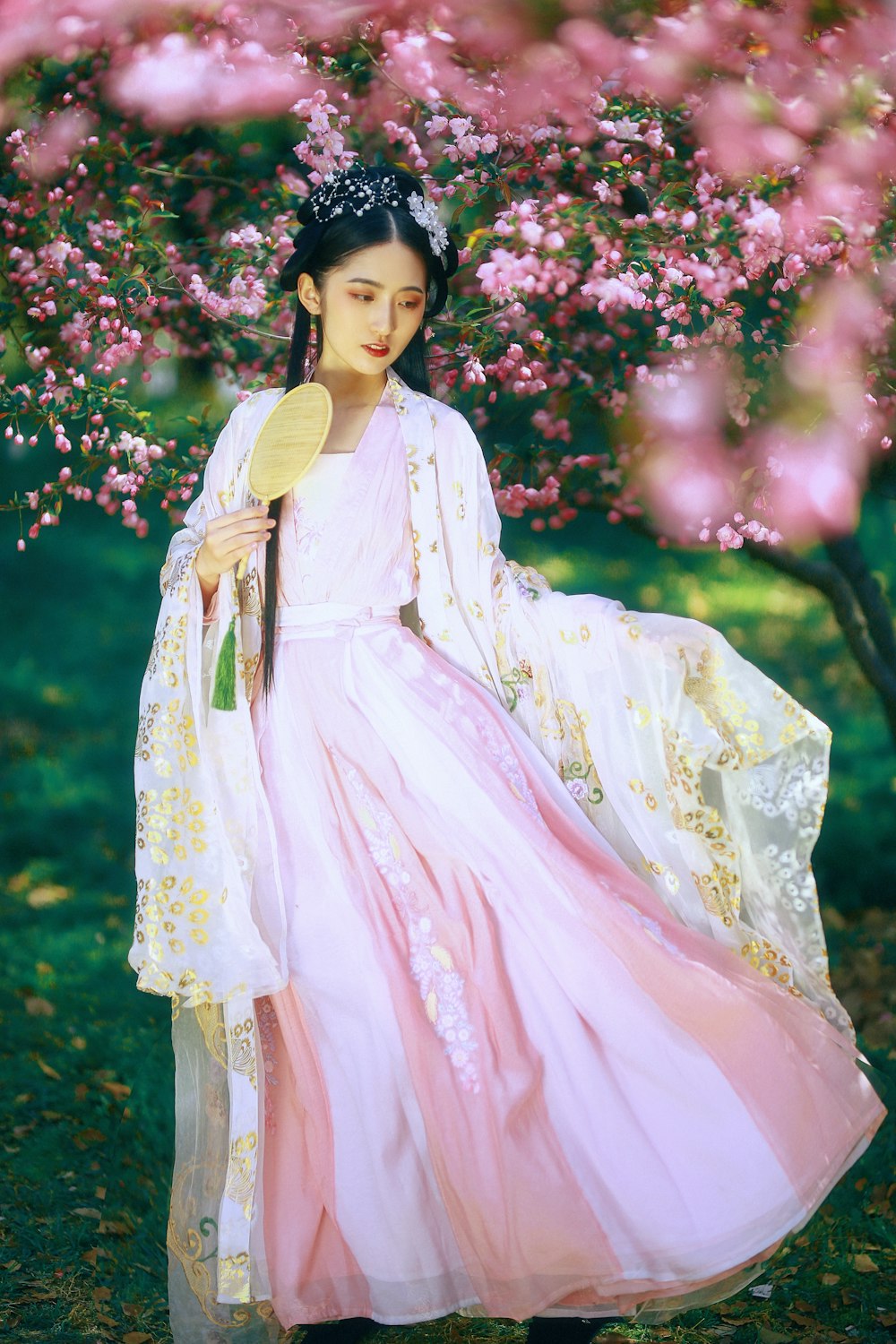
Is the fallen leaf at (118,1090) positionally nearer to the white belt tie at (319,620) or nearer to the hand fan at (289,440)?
the white belt tie at (319,620)

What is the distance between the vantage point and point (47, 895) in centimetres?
493

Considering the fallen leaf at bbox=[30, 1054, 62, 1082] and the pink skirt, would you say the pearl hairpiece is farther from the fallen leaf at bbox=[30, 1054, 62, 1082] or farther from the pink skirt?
the fallen leaf at bbox=[30, 1054, 62, 1082]

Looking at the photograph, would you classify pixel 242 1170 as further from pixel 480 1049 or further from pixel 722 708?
pixel 722 708

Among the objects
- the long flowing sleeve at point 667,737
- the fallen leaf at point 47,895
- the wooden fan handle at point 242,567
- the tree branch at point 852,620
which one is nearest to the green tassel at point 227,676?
the wooden fan handle at point 242,567

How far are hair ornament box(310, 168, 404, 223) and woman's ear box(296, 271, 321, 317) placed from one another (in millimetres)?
100

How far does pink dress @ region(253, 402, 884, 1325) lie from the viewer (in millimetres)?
2018

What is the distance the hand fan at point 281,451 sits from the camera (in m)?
2.22

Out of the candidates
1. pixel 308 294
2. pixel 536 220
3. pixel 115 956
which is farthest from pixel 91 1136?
pixel 536 220

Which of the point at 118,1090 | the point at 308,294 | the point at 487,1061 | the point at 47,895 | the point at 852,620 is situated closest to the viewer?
the point at 487,1061

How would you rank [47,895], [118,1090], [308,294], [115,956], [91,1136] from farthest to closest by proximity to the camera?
[47,895]
[115,956]
[118,1090]
[91,1136]
[308,294]

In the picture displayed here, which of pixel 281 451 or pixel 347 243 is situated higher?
pixel 347 243

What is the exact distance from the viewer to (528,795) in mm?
2309

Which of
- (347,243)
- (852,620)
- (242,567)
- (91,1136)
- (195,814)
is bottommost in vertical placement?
(91,1136)

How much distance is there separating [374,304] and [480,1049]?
1220 mm
